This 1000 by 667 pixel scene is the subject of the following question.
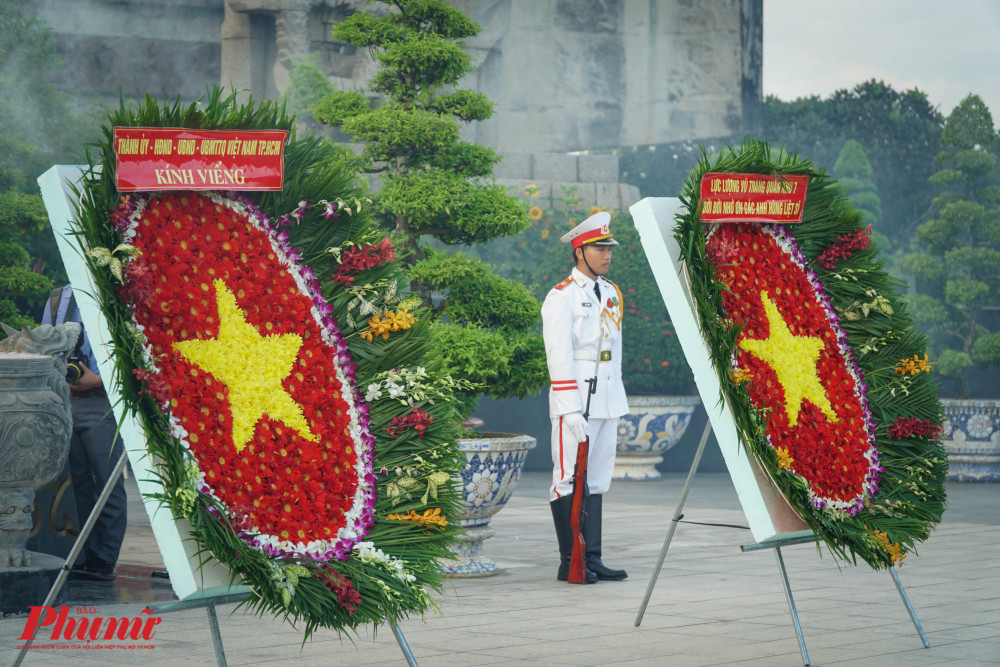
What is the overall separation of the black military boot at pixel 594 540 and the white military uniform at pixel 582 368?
0.10 m

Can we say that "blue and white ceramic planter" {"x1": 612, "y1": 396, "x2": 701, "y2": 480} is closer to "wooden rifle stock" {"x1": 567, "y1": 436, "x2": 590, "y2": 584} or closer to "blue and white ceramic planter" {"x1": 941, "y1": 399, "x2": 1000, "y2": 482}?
"blue and white ceramic planter" {"x1": 941, "y1": 399, "x2": 1000, "y2": 482}

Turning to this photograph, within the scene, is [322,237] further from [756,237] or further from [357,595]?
[756,237]

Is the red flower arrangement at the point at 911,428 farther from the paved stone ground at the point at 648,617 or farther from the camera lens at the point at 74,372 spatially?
the camera lens at the point at 74,372

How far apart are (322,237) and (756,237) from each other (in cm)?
187

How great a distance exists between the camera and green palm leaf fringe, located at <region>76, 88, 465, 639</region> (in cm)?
354

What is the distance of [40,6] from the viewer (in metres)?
14.8

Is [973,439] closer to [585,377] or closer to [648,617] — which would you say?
[585,377]

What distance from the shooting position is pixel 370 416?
418 cm

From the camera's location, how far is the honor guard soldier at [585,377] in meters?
6.78

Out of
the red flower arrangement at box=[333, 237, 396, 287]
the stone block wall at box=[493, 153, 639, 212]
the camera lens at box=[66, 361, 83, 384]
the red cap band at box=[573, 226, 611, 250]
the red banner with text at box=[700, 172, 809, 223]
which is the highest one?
the stone block wall at box=[493, 153, 639, 212]

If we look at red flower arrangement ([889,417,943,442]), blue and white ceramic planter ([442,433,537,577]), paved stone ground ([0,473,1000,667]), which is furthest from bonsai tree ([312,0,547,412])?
red flower arrangement ([889,417,943,442])

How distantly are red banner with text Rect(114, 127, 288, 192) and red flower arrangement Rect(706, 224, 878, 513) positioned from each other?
69.7 inches

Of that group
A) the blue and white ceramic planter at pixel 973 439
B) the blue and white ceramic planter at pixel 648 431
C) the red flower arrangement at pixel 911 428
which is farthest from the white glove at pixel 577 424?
the blue and white ceramic planter at pixel 973 439

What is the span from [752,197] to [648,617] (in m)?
2.04
